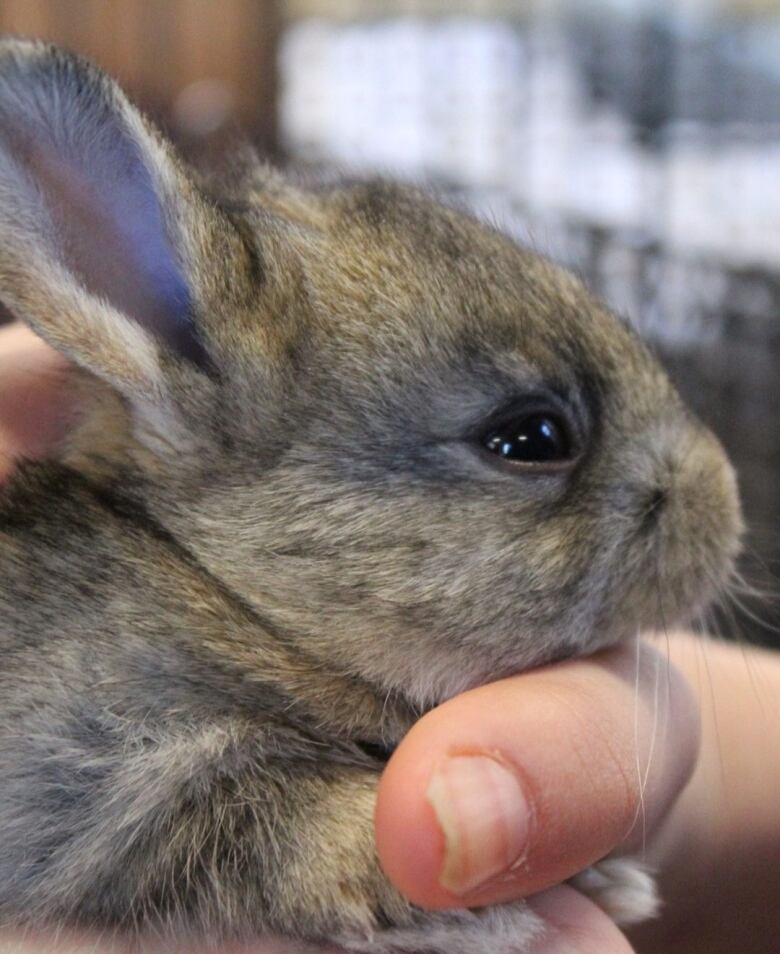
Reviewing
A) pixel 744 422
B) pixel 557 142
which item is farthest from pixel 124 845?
pixel 557 142

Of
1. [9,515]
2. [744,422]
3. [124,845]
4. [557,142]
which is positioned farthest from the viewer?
[557,142]

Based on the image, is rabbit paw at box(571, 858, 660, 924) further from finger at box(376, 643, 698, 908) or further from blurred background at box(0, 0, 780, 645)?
blurred background at box(0, 0, 780, 645)

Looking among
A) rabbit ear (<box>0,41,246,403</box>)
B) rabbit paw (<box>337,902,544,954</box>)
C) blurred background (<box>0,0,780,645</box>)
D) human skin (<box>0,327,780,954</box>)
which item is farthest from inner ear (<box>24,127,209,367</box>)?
blurred background (<box>0,0,780,645</box>)

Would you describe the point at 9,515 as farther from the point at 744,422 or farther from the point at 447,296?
the point at 744,422

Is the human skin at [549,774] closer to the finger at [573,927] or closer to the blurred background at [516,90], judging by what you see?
the finger at [573,927]

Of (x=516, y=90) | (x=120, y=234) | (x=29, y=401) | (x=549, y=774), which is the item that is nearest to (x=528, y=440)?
(x=549, y=774)

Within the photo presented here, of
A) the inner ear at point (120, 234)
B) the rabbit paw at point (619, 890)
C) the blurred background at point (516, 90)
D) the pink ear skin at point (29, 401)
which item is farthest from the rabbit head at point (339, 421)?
the blurred background at point (516, 90)
